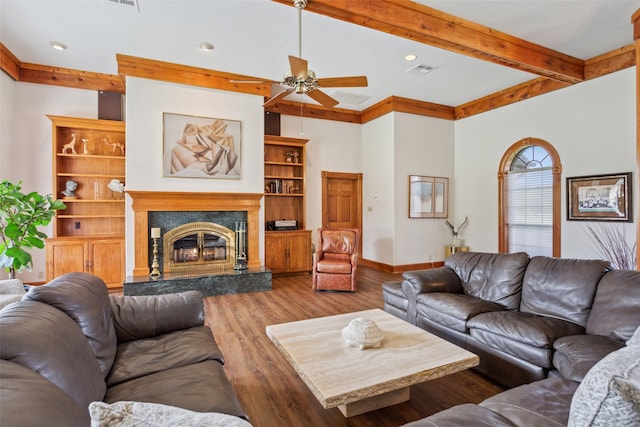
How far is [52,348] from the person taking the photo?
1151 millimetres

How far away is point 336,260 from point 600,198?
3.90 meters

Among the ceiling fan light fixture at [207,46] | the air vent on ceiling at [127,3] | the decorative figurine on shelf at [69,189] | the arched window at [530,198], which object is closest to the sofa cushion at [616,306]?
the arched window at [530,198]

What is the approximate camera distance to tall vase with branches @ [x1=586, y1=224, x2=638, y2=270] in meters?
4.09

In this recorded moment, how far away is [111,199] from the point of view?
521 centimetres

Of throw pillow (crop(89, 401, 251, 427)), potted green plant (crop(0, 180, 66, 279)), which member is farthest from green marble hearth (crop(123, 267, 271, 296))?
throw pillow (crop(89, 401, 251, 427))

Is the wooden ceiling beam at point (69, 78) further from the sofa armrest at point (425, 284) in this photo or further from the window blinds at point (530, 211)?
the window blinds at point (530, 211)

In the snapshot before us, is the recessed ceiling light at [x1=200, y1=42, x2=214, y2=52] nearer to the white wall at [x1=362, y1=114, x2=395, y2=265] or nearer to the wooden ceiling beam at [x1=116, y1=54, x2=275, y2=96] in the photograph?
the wooden ceiling beam at [x1=116, y1=54, x2=275, y2=96]

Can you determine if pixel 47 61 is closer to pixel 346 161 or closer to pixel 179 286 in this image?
pixel 179 286

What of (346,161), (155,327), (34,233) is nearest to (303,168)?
(346,161)

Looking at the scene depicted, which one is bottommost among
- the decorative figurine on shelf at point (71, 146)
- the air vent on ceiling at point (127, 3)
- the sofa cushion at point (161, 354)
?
the sofa cushion at point (161, 354)

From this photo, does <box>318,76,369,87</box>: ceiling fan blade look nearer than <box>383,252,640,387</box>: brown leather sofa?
No

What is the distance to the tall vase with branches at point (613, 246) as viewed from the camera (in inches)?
161

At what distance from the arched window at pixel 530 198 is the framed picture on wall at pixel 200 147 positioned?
489 cm

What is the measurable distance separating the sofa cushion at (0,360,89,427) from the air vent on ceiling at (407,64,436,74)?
5.22 meters
